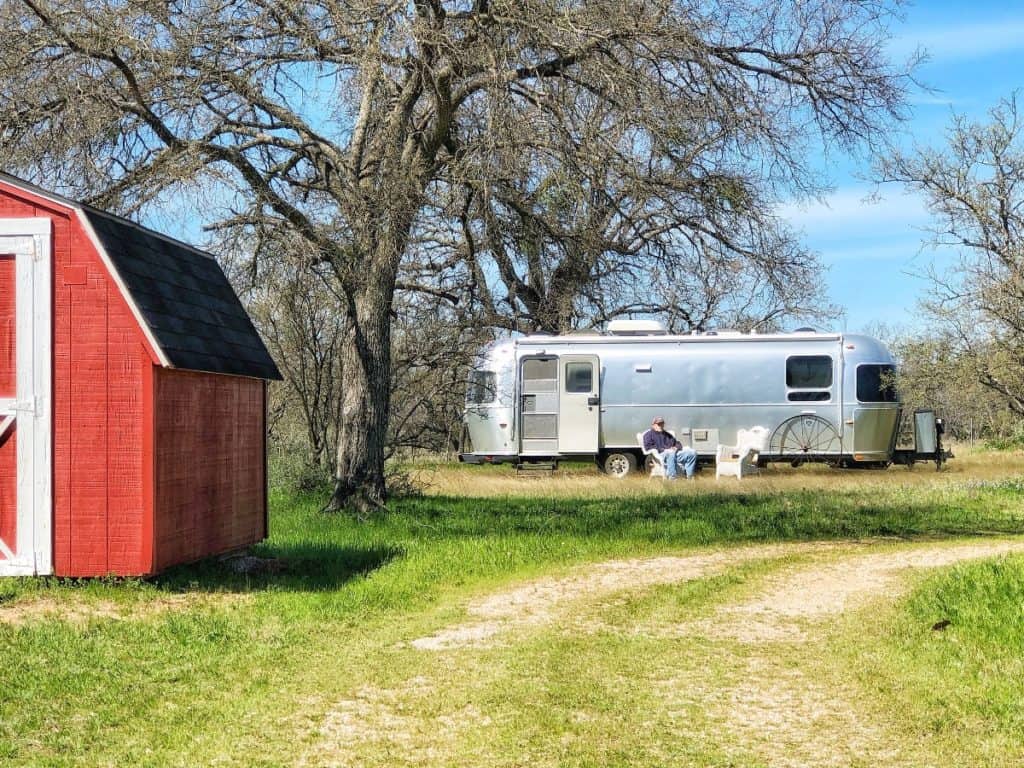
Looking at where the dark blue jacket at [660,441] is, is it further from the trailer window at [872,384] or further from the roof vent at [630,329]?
the trailer window at [872,384]

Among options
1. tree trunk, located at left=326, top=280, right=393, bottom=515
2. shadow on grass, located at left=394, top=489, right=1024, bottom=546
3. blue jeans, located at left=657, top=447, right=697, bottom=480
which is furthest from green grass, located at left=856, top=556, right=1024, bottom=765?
blue jeans, located at left=657, top=447, right=697, bottom=480

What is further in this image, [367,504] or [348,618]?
[367,504]

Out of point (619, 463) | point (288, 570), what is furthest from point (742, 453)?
point (288, 570)

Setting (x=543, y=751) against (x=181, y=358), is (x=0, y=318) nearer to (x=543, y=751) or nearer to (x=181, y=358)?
(x=181, y=358)

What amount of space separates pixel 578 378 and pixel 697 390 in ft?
7.12

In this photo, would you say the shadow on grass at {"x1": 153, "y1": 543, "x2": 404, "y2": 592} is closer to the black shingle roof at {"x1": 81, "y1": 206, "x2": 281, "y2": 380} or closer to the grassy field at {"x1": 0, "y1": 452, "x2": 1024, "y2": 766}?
the grassy field at {"x1": 0, "y1": 452, "x2": 1024, "y2": 766}

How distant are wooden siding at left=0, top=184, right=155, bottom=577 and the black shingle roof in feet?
0.66

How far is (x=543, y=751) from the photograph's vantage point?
18.1ft

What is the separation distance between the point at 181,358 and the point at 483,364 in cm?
1247

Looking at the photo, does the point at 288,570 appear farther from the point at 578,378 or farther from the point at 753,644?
the point at 578,378

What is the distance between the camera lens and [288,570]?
11.0 meters

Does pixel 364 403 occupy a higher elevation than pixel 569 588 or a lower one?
higher

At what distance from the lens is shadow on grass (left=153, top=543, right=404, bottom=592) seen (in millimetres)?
10094

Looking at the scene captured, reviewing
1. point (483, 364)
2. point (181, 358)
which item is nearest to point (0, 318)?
point (181, 358)
